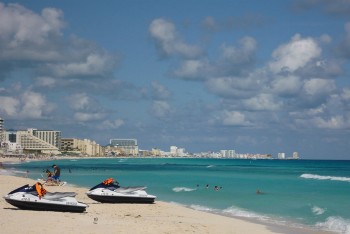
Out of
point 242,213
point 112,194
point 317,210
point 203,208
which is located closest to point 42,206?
point 112,194

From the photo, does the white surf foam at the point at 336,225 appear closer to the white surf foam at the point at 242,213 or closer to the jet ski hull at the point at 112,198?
the white surf foam at the point at 242,213

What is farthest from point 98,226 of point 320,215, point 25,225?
point 320,215

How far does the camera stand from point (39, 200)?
22.8 metres

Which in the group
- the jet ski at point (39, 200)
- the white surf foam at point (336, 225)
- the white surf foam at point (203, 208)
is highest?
the jet ski at point (39, 200)

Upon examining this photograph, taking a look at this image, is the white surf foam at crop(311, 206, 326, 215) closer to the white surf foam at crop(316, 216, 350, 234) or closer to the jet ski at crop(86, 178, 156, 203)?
the white surf foam at crop(316, 216, 350, 234)

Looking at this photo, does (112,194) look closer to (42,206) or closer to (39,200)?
(42,206)

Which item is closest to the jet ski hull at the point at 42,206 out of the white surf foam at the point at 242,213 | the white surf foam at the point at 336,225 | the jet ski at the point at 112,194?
the jet ski at the point at 112,194

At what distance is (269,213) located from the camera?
1217 inches

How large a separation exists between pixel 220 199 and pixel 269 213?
9.93 metres

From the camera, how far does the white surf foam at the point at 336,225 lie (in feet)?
79.7

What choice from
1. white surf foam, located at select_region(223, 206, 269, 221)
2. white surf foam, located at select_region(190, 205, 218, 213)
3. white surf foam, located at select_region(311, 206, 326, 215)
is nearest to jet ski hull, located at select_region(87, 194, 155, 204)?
white surf foam, located at select_region(190, 205, 218, 213)

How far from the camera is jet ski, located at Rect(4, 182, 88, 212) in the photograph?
2270 centimetres

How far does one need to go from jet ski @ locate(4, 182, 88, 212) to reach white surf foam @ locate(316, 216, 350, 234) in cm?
1127

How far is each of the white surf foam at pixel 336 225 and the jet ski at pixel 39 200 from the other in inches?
444
